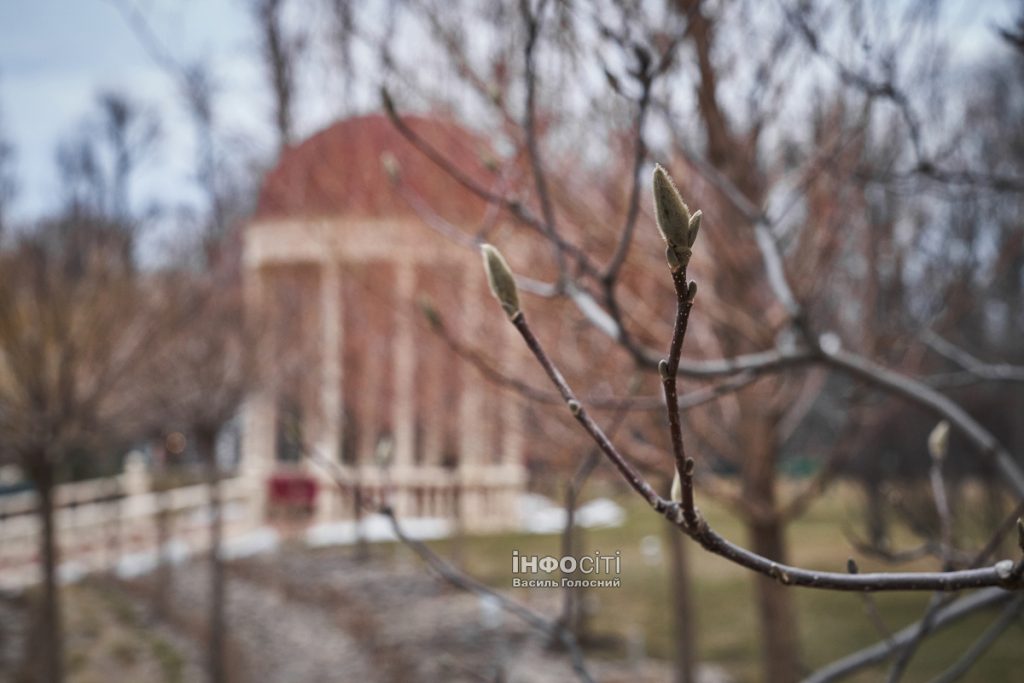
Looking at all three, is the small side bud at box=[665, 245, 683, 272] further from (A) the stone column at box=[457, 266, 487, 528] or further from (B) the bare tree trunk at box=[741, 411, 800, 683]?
(A) the stone column at box=[457, 266, 487, 528]

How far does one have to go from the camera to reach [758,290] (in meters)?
4.30

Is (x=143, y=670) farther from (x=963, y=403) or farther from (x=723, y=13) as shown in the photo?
(x=963, y=403)

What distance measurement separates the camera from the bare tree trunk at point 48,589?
5.54m

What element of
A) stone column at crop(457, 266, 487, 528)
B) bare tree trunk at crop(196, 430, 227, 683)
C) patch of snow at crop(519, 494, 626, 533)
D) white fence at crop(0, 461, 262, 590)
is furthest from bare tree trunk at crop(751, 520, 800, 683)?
patch of snow at crop(519, 494, 626, 533)

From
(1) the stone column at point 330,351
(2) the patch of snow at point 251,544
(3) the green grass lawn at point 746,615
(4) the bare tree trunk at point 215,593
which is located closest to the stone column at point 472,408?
(3) the green grass lawn at point 746,615

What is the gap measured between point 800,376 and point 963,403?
7588mm

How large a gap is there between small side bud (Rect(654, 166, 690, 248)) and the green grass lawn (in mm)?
5623

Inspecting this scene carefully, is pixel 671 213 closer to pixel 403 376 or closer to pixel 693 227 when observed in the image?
pixel 693 227

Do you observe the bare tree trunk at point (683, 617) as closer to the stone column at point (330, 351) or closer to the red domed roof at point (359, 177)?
the red domed roof at point (359, 177)

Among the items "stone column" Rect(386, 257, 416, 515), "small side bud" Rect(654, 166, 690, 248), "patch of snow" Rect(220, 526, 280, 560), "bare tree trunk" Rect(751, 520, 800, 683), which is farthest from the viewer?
"patch of snow" Rect(220, 526, 280, 560)

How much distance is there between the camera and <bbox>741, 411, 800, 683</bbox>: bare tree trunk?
4176mm

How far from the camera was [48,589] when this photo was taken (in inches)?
226

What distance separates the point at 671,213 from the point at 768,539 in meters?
3.95

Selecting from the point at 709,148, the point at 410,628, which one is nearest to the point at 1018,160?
the point at 709,148
